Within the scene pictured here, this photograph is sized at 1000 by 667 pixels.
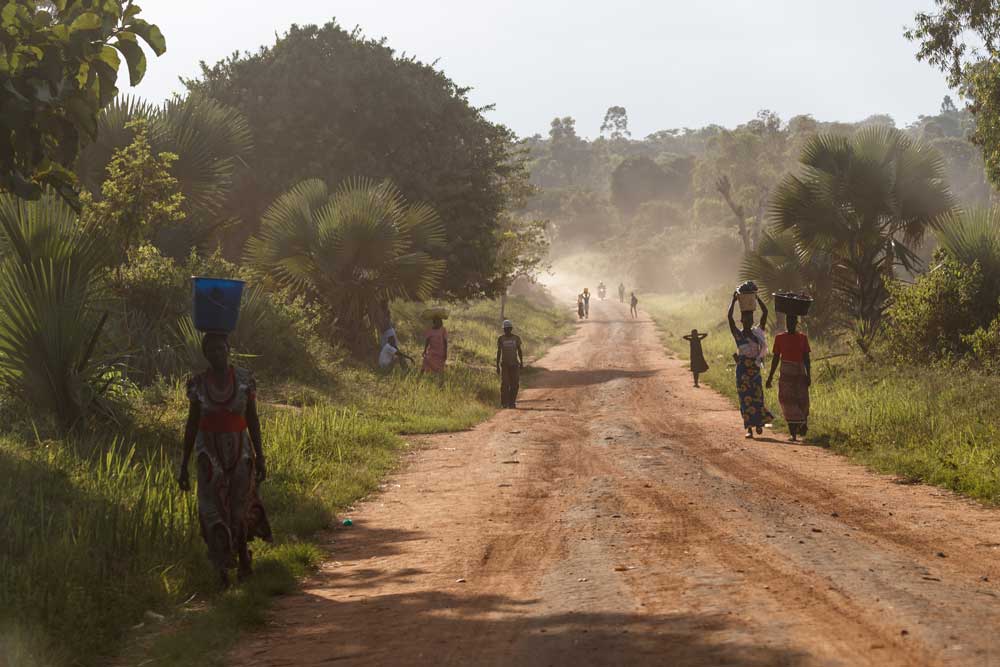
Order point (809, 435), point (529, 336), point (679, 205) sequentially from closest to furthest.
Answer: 1. point (809, 435)
2. point (529, 336)
3. point (679, 205)

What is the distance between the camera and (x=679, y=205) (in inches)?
5359

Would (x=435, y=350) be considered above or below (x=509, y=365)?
above

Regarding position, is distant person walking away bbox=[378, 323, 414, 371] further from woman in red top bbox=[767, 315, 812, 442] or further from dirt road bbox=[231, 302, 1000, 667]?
woman in red top bbox=[767, 315, 812, 442]

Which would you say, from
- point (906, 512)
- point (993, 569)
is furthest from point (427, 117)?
point (993, 569)

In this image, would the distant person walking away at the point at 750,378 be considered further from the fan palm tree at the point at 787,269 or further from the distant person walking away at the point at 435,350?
the fan palm tree at the point at 787,269

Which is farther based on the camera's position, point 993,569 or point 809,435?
point 809,435

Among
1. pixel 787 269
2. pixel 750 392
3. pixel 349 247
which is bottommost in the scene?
pixel 750 392

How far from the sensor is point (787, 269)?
26.3 meters

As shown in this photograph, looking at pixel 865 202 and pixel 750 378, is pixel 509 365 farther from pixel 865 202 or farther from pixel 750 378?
pixel 865 202

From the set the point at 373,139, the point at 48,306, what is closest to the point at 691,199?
the point at 373,139

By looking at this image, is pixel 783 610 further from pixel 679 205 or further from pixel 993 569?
pixel 679 205

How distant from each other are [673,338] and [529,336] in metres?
6.40

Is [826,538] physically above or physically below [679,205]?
below

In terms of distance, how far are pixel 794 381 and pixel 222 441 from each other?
950 cm
